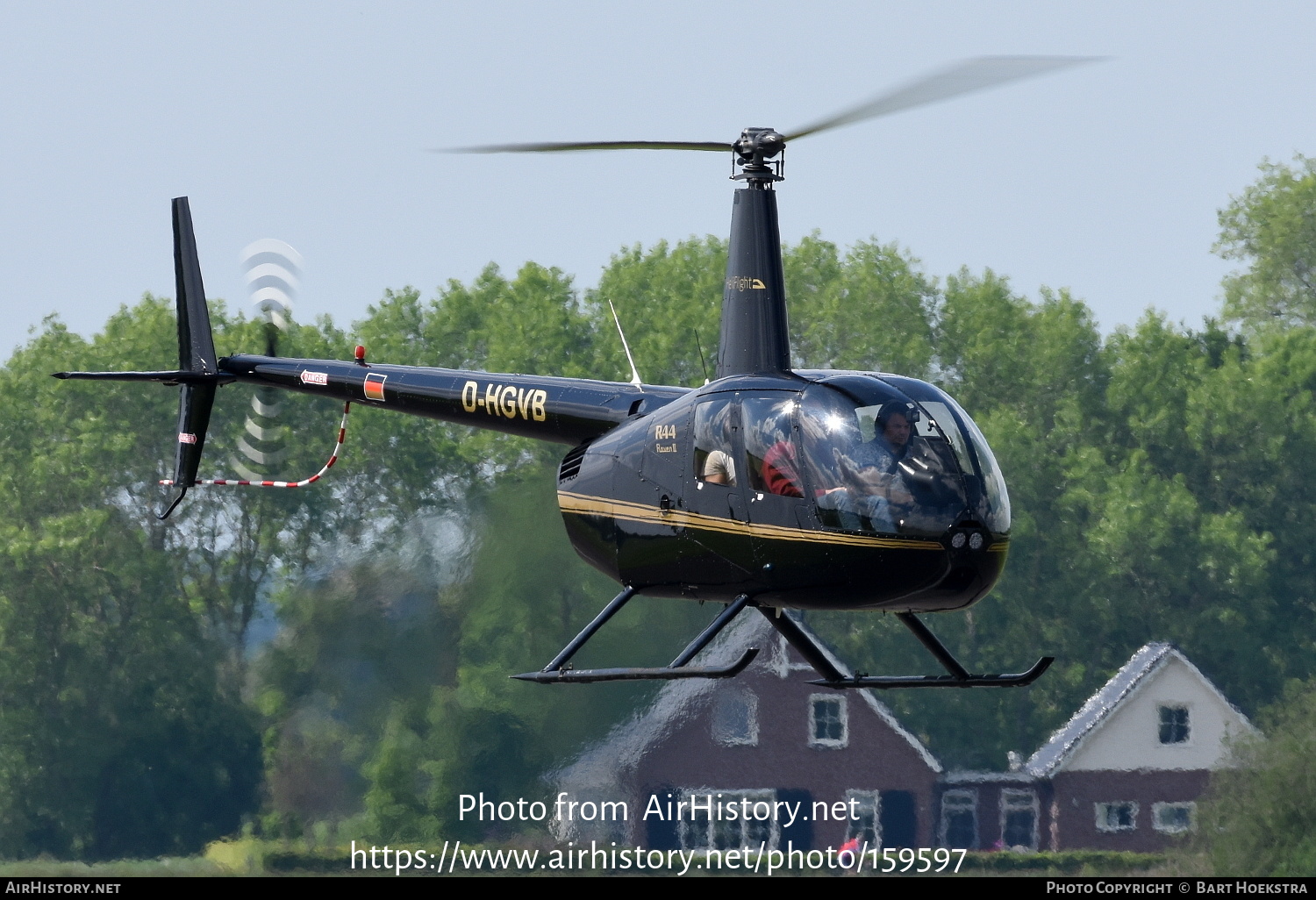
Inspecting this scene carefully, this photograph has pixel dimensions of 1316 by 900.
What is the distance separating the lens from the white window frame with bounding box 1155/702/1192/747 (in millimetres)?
43250

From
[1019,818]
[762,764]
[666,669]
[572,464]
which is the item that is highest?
[572,464]

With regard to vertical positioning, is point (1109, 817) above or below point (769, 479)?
below

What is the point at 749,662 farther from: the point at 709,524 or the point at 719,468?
the point at 719,468

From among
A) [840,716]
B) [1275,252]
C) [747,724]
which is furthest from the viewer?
[1275,252]

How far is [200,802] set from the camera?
129 feet

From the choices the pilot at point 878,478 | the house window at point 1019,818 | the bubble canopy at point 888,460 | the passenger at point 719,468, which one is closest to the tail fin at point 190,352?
the passenger at point 719,468

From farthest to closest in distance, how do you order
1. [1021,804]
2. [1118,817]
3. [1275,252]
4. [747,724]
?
[1275,252], [1021,804], [1118,817], [747,724]

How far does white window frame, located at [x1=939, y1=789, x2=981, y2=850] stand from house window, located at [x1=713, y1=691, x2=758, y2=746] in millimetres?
4441

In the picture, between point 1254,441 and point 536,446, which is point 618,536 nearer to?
point 536,446

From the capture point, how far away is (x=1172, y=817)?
42.2 m

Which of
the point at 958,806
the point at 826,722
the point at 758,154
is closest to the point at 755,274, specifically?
the point at 758,154

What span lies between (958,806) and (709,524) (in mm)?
26194

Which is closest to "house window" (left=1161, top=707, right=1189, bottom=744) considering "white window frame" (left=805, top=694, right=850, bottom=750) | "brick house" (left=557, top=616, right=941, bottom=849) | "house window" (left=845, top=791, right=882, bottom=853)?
"brick house" (left=557, top=616, right=941, bottom=849)

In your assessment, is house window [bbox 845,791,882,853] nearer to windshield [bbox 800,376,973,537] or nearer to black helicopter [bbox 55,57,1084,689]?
black helicopter [bbox 55,57,1084,689]
